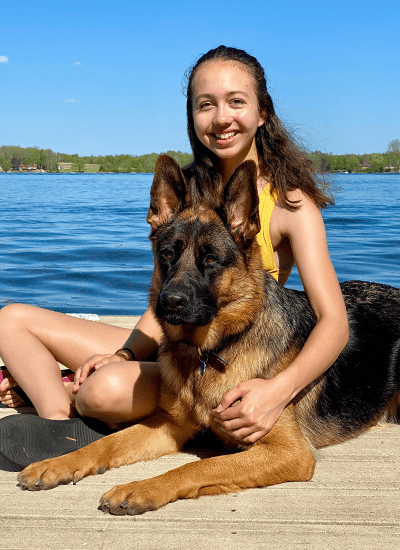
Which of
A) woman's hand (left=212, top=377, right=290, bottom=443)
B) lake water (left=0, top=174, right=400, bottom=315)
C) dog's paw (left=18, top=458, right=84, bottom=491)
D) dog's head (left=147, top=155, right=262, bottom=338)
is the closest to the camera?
dog's paw (left=18, top=458, right=84, bottom=491)

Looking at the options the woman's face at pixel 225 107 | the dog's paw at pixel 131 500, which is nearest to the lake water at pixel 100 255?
the woman's face at pixel 225 107

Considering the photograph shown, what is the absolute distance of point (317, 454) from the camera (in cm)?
321

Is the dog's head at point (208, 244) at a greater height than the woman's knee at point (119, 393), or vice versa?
the dog's head at point (208, 244)

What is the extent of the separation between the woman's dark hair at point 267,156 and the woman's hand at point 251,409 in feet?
3.99

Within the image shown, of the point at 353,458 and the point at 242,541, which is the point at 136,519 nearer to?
the point at 242,541

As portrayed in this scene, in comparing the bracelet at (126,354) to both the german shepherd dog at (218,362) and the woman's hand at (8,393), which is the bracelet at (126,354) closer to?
the german shepherd dog at (218,362)

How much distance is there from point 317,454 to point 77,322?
1.90m

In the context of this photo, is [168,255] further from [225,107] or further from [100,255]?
[100,255]

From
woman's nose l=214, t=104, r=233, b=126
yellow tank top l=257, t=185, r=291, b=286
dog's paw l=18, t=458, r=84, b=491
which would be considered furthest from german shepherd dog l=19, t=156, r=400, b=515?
woman's nose l=214, t=104, r=233, b=126

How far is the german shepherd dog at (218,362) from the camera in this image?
108 inches

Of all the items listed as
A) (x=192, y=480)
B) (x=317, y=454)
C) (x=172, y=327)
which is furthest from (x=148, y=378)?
(x=317, y=454)

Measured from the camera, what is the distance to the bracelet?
11.9ft

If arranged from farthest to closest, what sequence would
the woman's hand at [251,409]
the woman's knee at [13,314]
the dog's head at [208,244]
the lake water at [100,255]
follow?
the lake water at [100,255] < the woman's knee at [13,314] < the dog's head at [208,244] < the woman's hand at [251,409]

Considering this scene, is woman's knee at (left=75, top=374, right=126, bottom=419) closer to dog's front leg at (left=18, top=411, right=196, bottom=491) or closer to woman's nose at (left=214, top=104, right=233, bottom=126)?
dog's front leg at (left=18, top=411, right=196, bottom=491)
